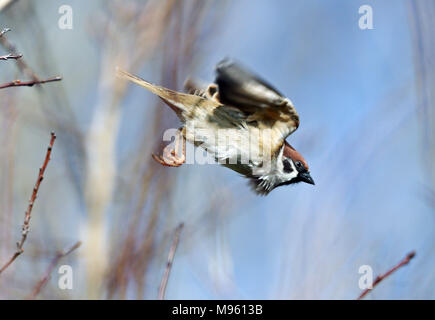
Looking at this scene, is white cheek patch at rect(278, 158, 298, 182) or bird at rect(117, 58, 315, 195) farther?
white cheek patch at rect(278, 158, 298, 182)

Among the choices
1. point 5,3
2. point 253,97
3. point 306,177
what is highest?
point 5,3

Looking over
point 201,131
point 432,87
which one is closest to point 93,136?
point 201,131

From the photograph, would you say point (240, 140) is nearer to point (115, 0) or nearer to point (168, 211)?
point (168, 211)

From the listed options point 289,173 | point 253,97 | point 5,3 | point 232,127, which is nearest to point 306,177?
point 289,173

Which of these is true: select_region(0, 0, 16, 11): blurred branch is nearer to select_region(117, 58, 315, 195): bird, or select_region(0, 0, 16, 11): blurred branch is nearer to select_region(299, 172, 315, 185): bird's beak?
select_region(117, 58, 315, 195): bird

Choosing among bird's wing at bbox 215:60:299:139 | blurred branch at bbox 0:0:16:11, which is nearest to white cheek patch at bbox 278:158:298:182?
bird's wing at bbox 215:60:299:139

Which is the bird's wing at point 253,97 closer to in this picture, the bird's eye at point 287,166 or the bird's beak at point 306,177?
the bird's eye at point 287,166

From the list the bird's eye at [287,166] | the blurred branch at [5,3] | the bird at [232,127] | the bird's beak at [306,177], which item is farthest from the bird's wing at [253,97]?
the blurred branch at [5,3]

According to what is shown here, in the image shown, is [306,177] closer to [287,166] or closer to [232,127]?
[287,166]

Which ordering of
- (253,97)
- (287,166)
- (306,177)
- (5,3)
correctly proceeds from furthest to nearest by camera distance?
(306,177) → (287,166) → (253,97) → (5,3)

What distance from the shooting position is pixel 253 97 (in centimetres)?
286

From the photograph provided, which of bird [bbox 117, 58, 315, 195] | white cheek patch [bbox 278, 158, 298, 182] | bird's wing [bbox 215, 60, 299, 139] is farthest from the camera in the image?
white cheek patch [bbox 278, 158, 298, 182]

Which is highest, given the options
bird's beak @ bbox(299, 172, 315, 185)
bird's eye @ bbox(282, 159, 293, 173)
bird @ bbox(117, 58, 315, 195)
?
bird @ bbox(117, 58, 315, 195)

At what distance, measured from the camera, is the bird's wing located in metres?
2.60
